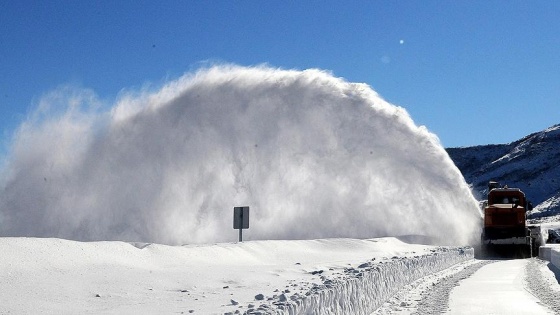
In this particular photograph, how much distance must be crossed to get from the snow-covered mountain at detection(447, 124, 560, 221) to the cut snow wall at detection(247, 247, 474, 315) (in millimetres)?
90586

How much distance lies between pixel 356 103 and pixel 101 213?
14.7m

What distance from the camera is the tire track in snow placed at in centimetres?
1192

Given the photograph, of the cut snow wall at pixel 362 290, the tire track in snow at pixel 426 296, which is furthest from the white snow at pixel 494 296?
the cut snow wall at pixel 362 290

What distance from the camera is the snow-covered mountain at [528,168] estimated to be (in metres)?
126

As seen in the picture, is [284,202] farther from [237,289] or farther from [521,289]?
[237,289]

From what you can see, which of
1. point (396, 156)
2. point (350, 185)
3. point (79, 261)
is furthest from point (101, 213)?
point (79, 261)

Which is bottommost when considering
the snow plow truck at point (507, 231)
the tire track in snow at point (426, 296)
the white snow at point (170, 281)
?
the tire track in snow at point (426, 296)

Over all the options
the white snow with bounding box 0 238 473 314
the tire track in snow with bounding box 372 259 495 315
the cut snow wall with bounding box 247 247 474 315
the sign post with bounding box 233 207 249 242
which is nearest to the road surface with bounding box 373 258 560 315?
the tire track in snow with bounding box 372 259 495 315

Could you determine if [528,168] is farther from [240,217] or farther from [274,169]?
[240,217]

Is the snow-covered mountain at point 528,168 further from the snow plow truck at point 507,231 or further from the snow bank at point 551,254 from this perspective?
the snow bank at point 551,254

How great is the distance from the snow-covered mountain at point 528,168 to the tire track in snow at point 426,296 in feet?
296

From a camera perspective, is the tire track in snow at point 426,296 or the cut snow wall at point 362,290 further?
the tire track in snow at point 426,296

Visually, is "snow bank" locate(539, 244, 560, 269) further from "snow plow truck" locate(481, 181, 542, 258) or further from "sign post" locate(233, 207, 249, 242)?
"sign post" locate(233, 207, 249, 242)

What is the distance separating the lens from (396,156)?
33.2m
